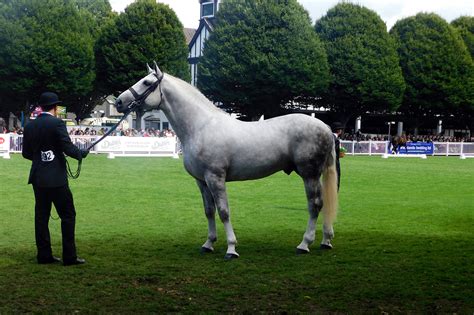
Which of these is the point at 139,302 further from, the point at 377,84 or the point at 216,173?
the point at 377,84

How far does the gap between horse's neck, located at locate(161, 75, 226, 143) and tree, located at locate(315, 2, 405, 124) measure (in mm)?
42909

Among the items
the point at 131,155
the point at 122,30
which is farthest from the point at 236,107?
the point at 131,155

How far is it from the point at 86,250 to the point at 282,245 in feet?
9.24

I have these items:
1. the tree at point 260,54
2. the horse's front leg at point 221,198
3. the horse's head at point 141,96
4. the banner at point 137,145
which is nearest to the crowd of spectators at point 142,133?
the banner at point 137,145

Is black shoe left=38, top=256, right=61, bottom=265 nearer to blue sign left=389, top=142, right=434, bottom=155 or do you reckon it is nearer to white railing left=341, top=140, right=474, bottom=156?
white railing left=341, top=140, right=474, bottom=156

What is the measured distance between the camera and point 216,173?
7996 millimetres

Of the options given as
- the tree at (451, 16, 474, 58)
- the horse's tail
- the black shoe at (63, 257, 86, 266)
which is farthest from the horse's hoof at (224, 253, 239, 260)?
the tree at (451, 16, 474, 58)

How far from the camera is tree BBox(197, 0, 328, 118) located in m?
46.1

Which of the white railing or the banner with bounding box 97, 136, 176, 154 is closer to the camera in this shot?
the banner with bounding box 97, 136, 176, 154

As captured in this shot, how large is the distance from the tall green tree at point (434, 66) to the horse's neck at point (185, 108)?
47751 millimetres

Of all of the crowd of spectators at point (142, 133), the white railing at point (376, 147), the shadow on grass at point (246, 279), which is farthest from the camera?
the white railing at point (376, 147)

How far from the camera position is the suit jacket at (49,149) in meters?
7.43

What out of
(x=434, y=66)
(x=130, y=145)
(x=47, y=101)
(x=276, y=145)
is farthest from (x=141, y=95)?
(x=434, y=66)

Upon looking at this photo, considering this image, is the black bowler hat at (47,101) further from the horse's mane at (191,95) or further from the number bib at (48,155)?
the horse's mane at (191,95)
